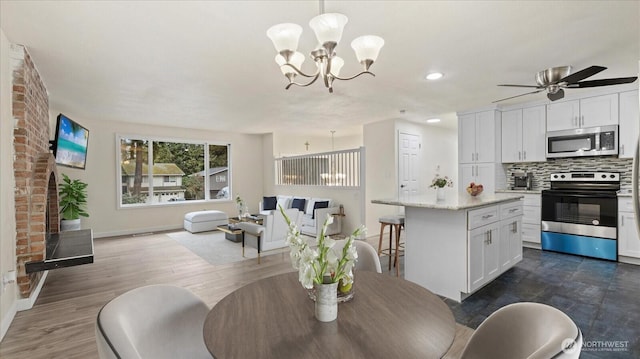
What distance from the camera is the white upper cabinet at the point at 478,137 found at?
515cm

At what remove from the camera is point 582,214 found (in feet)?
14.0

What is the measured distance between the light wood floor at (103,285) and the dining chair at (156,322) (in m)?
1.44

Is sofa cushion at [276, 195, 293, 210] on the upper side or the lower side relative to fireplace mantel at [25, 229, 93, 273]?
upper

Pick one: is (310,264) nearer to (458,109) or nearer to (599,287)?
(599,287)

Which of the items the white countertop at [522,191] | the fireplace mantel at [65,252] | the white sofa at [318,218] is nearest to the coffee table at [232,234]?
the white sofa at [318,218]

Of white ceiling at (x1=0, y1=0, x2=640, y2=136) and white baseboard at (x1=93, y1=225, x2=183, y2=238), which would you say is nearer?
white ceiling at (x1=0, y1=0, x2=640, y2=136)

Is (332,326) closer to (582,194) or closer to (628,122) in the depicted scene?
(582,194)

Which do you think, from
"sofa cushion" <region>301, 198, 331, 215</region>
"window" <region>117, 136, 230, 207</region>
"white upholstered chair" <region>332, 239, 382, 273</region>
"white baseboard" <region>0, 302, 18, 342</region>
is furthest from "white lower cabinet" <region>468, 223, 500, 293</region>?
"window" <region>117, 136, 230, 207</region>

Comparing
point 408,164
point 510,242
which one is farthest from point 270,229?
point 408,164

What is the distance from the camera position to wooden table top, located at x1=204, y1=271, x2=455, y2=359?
0.91 meters

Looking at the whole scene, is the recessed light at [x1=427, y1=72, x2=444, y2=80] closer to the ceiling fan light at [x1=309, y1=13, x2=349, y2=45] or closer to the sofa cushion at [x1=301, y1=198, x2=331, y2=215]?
the ceiling fan light at [x1=309, y1=13, x2=349, y2=45]

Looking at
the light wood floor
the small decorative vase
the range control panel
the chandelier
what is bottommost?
the light wood floor

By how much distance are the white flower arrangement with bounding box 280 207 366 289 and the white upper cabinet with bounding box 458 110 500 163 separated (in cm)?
501

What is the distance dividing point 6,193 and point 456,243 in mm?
3968
